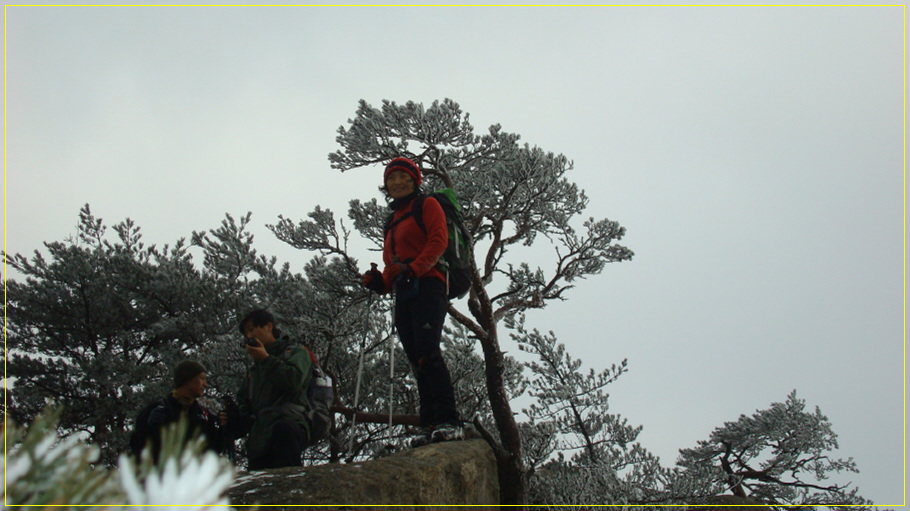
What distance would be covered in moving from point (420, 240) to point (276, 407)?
6.36ft

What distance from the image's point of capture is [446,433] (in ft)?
15.1

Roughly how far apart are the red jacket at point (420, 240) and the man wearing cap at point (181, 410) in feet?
5.70

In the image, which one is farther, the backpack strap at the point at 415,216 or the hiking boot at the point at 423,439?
the backpack strap at the point at 415,216

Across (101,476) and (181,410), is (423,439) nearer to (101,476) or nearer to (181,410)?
(181,410)

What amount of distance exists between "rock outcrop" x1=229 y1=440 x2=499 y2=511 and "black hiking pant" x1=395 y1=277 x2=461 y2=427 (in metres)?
0.40

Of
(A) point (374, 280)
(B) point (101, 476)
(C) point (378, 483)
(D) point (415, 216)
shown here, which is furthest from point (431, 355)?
(B) point (101, 476)

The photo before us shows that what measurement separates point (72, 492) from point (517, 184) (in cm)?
783

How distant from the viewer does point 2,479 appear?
49 cm

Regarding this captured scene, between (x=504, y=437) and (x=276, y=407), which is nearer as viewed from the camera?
(x=276, y=407)

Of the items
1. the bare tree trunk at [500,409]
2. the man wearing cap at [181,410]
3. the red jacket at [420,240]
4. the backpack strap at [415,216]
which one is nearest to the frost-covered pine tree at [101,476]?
the man wearing cap at [181,410]

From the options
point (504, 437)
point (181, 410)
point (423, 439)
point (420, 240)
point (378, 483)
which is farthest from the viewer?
point (504, 437)

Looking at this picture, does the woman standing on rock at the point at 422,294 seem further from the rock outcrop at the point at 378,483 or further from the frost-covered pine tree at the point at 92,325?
the frost-covered pine tree at the point at 92,325

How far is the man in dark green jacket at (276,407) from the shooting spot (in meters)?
3.74

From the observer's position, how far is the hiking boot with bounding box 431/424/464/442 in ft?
15.0
